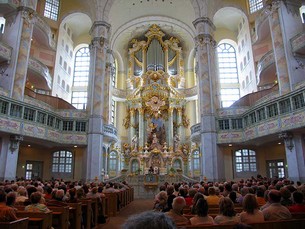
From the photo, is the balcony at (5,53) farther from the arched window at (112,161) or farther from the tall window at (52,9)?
the arched window at (112,161)

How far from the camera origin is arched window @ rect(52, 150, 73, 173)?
24984 millimetres

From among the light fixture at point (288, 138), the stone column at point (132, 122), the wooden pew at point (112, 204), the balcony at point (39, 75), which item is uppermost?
the balcony at point (39, 75)

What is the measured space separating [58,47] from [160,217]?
29.2 metres

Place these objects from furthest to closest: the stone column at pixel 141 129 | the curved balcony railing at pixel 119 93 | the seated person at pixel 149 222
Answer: the curved balcony railing at pixel 119 93
the stone column at pixel 141 129
the seated person at pixel 149 222

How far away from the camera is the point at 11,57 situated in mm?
19203

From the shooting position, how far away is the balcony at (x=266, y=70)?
21275mm

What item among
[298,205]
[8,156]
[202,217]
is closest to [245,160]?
[8,156]

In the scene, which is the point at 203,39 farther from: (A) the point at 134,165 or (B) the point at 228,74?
(A) the point at 134,165

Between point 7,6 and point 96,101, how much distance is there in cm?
965

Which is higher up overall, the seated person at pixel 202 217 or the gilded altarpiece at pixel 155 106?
the gilded altarpiece at pixel 155 106

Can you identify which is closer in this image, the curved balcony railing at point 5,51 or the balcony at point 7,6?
the curved balcony railing at point 5,51

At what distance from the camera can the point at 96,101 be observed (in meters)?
24.2

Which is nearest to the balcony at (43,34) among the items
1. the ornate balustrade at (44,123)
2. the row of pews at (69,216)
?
the ornate balustrade at (44,123)

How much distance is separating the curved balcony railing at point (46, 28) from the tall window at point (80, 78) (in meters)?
5.44
